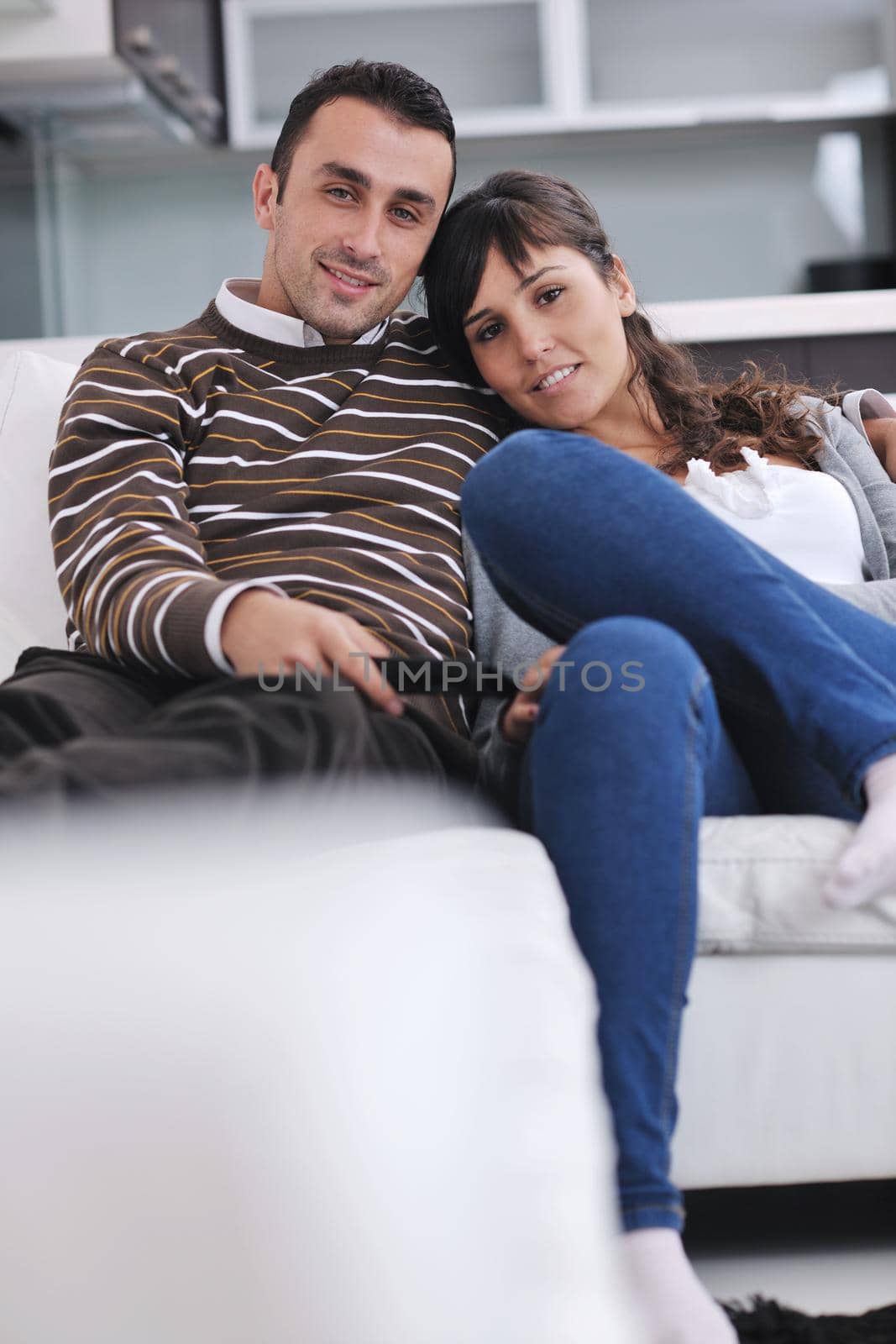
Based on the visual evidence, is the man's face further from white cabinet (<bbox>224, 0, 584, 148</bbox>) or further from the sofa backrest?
white cabinet (<bbox>224, 0, 584, 148</bbox>)

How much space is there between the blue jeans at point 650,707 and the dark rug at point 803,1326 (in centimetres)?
12

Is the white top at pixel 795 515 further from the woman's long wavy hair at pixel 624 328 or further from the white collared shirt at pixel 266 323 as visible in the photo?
the white collared shirt at pixel 266 323

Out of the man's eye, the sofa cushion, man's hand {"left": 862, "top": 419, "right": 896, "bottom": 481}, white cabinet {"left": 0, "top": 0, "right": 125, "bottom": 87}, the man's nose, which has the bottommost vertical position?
the sofa cushion

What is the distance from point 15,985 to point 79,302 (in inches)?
151

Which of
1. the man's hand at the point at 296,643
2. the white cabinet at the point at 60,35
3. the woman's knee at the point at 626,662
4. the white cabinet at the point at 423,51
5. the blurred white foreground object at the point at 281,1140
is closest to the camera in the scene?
the blurred white foreground object at the point at 281,1140

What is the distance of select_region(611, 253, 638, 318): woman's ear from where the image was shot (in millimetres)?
1458

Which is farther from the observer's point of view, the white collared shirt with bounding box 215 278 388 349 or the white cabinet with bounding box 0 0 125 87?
the white cabinet with bounding box 0 0 125 87

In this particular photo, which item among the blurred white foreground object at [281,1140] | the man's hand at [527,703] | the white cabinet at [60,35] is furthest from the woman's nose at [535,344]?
the white cabinet at [60,35]

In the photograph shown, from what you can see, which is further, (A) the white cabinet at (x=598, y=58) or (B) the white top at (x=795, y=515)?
(A) the white cabinet at (x=598, y=58)

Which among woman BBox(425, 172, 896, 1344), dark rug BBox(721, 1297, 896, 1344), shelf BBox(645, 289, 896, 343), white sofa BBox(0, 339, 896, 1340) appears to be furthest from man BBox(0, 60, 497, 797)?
shelf BBox(645, 289, 896, 343)

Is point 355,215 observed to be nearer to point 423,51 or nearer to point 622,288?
point 622,288

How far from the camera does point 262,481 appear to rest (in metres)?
1.22

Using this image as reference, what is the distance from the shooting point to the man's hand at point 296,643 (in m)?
0.88

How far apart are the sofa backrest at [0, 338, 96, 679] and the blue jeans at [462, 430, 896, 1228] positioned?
24.0 inches
